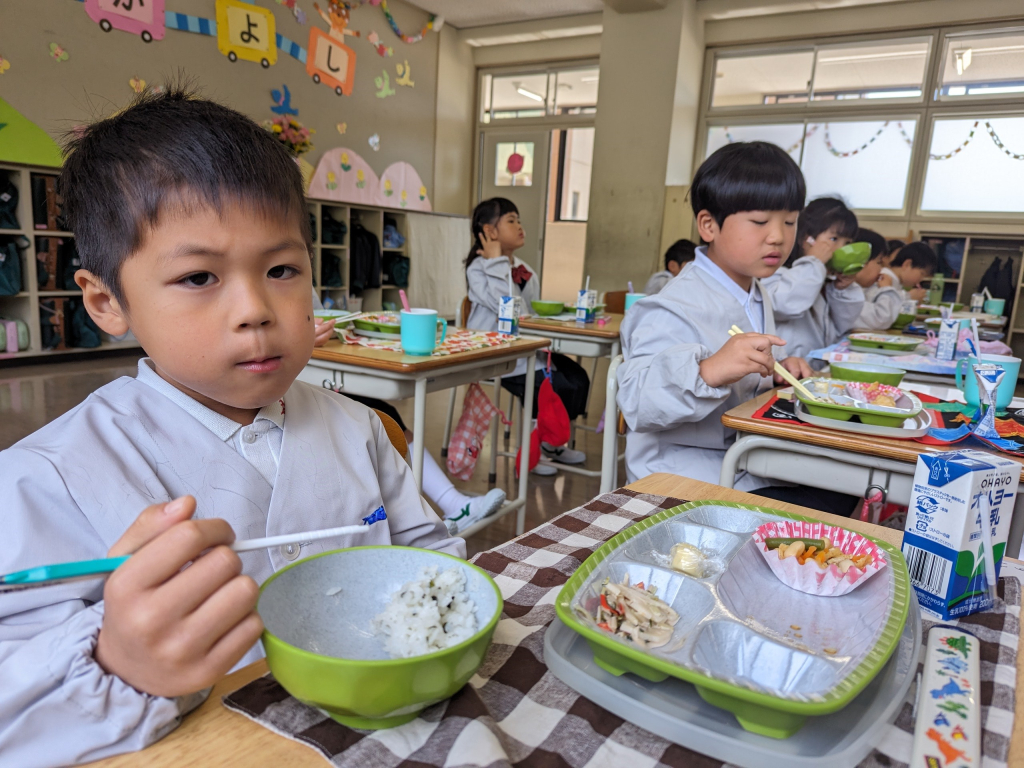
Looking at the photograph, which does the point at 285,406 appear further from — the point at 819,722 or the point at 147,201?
the point at 819,722

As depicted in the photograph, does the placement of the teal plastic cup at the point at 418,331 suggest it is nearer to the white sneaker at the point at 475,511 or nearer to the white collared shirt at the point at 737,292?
the white sneaker at the point at 475,511

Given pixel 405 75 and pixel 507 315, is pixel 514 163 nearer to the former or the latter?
pixel 405 75

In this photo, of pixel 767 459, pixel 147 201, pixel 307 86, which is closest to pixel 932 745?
pixel 147 201

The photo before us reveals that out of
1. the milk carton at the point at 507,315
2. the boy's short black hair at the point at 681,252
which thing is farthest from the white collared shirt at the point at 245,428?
the boy's short black hair at the point at 681,252

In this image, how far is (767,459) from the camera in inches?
51.4

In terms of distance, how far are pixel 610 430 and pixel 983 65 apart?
23.5 ft

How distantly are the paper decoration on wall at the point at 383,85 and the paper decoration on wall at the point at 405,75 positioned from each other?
129 millimetres

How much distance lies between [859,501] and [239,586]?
1.66 metres

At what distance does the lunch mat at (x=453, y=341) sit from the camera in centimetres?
203

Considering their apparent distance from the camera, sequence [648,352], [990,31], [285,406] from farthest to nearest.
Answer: [990,31]
[648,352]
[285,406]

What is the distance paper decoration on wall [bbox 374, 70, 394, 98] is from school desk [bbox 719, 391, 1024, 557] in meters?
7.38

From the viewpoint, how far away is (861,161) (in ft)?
22.6

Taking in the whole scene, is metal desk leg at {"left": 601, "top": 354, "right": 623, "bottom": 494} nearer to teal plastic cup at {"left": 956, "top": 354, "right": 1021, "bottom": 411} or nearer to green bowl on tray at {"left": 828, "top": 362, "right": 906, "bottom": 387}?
green bowl on tray at {"left": 828, "top": 362, "right": 906, "bottom": 387}

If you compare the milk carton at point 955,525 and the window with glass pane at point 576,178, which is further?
the window with glass pane at point 576,178
